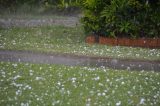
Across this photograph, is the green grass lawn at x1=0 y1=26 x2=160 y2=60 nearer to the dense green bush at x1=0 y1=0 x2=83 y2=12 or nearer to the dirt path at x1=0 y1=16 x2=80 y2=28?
the dirt path at x1=0 y1=16 x2=80 y2=28

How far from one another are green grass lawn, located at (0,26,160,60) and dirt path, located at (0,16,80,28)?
0.76 meters

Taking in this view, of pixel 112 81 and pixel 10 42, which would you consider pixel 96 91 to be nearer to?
pixel 112 81

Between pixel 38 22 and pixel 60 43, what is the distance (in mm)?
4515

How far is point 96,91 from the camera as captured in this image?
25.0ft

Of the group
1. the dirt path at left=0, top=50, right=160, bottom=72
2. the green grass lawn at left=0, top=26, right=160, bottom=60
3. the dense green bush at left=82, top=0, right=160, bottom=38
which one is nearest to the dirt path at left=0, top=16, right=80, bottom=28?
the green grass lawn at left=0, top=26, right=160, bottom=60

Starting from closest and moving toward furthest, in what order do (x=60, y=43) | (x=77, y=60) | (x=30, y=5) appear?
1. (x=77, y=60)
2. (x=60, y=43)
3. (x=30, y=5)

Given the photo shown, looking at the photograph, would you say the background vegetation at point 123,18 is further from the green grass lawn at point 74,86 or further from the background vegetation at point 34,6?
the background vegetation at point 34,6

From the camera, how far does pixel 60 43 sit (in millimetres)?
13469

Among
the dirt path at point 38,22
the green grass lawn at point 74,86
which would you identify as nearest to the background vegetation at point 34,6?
the dirt path at point 38,22

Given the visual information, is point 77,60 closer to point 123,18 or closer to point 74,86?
point 74,86

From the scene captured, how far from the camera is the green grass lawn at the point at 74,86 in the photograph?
710 cm

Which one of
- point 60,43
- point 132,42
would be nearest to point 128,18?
point 132,42

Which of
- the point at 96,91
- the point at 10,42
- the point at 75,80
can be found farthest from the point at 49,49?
the point at 96,91

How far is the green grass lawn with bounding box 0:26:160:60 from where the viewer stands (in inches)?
464
